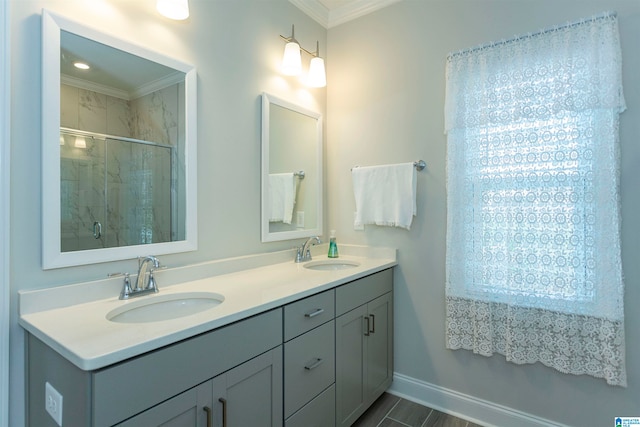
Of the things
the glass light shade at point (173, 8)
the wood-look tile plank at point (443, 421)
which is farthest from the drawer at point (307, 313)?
the glass light shade at point (173, 8)

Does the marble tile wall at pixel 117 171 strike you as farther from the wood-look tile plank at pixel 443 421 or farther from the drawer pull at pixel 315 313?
the wood-look tile plank at pixel 443 421

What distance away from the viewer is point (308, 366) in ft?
4.81

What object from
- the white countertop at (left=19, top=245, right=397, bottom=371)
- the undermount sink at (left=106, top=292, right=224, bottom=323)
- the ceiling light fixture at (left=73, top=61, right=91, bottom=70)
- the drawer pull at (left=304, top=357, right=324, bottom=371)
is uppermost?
the ceiling light fixture at (left=73, top=61, right=91, bottom=70)

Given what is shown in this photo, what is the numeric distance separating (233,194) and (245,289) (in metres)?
0.60

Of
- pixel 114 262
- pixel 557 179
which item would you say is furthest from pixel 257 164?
pixel 557 179

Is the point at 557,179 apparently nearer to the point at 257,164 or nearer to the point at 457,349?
the point at 457,349

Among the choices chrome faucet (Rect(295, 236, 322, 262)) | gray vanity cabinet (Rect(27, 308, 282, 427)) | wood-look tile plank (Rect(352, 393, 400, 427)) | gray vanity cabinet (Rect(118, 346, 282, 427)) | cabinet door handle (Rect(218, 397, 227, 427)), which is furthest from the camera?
chrome faucet (Rect(295, 236, 322, 262))

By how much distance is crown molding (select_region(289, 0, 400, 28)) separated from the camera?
2.26m

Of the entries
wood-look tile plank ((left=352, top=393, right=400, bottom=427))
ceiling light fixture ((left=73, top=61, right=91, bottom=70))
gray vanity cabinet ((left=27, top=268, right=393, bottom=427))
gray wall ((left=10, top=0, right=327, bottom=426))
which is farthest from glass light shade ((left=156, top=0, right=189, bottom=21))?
wood-look tile plank ((left=352, top=393, right=400, bottom=427))

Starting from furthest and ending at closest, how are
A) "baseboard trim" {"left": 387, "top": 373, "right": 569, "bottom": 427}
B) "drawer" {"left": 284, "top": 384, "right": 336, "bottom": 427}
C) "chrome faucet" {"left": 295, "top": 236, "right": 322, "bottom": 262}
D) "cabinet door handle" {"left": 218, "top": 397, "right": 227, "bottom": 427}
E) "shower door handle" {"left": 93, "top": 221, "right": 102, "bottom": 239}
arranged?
"chrome faucet" {"left": 295, "top": 236, "right": 322, "bottom": 262} < "baseboard trim" {"left": 387, "top": 373, "right": 569, "bottom": 427} < "drawer" {"left": 284, "top": 384, "right": 336, "bottom": 427} < "shower door handle" {"left": 93, "top": 221, "right": 102, "bottom": 239} < "cabinet door handle" {"left": 218, "top": 397, "right": 227, "bottom": 427}

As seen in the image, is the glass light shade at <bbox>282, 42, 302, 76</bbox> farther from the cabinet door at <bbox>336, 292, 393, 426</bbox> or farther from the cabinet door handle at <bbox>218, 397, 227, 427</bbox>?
the cabinet door handle at <bbox>218, 397, 227, 427</bbox>

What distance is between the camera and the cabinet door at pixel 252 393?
109 cm

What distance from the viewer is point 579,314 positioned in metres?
1.60

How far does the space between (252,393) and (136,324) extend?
0.48 m
